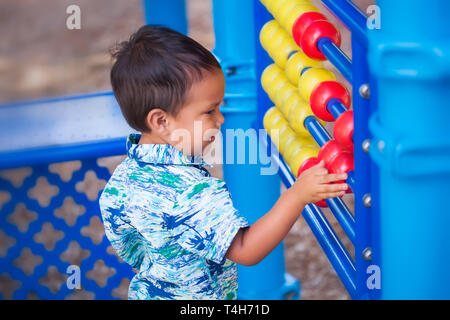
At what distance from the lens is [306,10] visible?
1.45 metres

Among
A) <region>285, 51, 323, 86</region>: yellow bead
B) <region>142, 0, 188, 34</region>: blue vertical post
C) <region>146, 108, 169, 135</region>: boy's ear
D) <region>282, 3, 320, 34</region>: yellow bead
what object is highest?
<region>142, 0, 188, 34</region>: blue vertical post

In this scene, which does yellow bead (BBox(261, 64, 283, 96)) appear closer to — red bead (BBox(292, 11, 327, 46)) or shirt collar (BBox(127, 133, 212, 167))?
red bead (BBox(292, 11, 327, 46))

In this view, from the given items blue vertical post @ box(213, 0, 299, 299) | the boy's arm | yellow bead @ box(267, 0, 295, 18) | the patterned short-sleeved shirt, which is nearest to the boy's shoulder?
the patterned short-sleeved shirt

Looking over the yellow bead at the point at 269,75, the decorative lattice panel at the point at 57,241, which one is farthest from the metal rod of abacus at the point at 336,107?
the decorative lattice panel at the point at 57,241

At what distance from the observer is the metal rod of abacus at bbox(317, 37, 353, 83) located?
1.20 meters

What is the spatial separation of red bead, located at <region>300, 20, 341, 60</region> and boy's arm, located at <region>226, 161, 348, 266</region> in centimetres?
31

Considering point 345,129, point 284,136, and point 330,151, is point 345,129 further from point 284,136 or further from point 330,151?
point 284,136

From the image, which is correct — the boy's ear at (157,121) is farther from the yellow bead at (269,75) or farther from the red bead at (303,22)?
the yellow bead at (269,75)

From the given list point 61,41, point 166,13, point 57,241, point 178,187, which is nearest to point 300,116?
point 178,187

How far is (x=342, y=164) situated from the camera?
1231mm

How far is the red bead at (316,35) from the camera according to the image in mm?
1355

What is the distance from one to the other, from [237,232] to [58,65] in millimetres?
6597

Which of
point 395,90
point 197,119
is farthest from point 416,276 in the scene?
point 197,119
